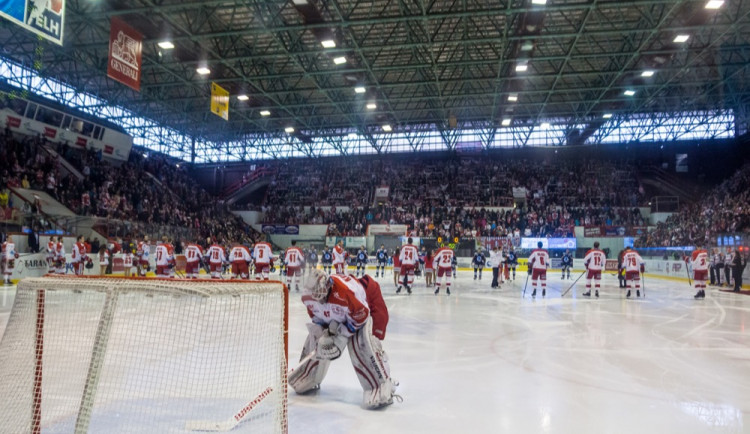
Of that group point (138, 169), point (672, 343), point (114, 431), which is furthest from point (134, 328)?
point (138, 169)

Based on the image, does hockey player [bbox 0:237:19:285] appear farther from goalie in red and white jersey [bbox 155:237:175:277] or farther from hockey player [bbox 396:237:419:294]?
hockey player [bbox 396:237:419:294]

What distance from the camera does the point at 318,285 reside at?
3.44m

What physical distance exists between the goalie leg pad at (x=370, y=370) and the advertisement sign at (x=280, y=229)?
1088 inches

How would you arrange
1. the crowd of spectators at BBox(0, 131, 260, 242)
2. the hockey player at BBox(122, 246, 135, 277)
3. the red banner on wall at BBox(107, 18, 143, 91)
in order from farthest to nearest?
the crowd of spectators at BBox(0, 131, 260, 242) → the hockey player at BBox(122, 246, 135, 277) → the red banner on wall at BBox(107, 18, 143, 91)

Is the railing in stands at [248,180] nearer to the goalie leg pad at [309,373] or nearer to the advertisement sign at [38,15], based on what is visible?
the advertisement sign at [38,15]

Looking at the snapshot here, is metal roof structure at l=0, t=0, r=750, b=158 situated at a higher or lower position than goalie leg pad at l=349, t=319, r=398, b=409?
higher

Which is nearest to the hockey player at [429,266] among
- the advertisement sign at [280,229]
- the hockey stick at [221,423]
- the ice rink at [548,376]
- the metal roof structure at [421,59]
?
the ice rink at [548,376]

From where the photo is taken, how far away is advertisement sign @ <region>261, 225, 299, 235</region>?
1222 inches

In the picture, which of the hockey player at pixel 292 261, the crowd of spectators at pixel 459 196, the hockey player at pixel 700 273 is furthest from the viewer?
the crowd of spectators at pixel 459 196

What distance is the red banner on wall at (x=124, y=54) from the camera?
9.82 meters

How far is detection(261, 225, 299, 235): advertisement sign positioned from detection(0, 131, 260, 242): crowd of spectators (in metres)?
0.64

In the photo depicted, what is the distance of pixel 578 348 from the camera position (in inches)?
230

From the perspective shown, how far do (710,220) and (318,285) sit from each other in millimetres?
22458

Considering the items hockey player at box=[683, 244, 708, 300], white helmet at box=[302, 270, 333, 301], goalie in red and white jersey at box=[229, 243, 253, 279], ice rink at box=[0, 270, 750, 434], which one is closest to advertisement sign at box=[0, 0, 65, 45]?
Result: ice rink at box=[0, 270, 750, 434]
